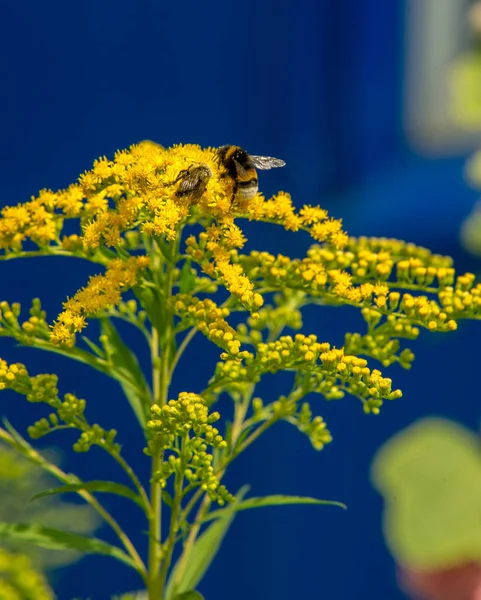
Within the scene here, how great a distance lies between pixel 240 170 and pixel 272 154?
2.25ft

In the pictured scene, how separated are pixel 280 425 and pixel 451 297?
907 millimetres

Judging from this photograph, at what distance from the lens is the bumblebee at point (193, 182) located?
57 cm

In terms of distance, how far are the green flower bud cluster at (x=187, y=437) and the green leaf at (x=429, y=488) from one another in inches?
38.6

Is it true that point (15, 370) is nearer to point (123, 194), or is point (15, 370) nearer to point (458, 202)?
point (123, 194)

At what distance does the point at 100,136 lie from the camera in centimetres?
93

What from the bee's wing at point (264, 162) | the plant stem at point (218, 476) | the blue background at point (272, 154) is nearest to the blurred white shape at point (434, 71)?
the blue background at point (272, 154)

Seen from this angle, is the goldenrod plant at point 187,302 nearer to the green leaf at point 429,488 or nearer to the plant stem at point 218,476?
the plant stem at point 218,476

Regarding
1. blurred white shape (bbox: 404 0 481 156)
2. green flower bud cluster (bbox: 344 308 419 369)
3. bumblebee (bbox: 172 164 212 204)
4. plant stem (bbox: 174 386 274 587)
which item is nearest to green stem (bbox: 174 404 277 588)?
plant stem (bbox: 174 386 274 587)

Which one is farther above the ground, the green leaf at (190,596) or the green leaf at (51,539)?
the green leaf at (51,539)

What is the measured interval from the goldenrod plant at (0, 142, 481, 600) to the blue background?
199mm

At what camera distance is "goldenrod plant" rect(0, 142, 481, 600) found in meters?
0.56

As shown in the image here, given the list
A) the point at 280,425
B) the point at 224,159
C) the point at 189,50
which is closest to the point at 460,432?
the point at 280,425

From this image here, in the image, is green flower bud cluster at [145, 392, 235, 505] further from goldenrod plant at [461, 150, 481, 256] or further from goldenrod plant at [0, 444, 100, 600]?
goldenrod plant at [461, 150, 481, 256]

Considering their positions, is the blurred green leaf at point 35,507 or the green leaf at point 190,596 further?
the blurred green leaf at point 35,507
